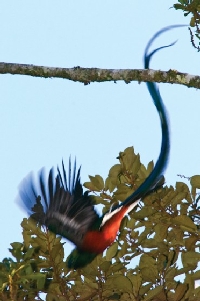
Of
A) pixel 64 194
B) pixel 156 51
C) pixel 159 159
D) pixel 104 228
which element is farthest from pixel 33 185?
pixel 156 51

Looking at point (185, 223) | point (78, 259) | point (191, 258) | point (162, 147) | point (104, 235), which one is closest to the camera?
point (191, 258)

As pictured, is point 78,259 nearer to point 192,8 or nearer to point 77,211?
point 77,211

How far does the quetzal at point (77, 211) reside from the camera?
4535 millimetres

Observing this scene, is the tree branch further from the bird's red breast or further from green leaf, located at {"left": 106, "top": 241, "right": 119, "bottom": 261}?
green leaf, located at {"left": 106, "top": 241, "right": 119, "bottom": 261}

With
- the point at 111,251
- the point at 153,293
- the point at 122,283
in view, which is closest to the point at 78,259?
the point at 111,251

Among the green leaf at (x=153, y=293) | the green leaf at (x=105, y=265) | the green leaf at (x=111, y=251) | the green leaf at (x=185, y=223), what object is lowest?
the green leaf at (x=153, y=293)

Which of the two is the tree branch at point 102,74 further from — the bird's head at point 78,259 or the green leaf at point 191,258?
the bird's head at point 78,259

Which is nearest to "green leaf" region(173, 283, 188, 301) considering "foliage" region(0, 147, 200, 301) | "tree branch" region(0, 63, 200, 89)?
"foliage" region(0, 147, 200, 301)

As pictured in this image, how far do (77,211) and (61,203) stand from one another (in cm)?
14

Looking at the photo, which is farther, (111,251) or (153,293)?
(111,251)

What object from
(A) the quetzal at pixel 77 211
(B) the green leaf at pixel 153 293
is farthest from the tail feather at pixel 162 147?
(B) the green leaf at pixel 153 293

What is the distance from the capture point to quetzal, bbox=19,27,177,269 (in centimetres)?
454

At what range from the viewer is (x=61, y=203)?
4.77 meters

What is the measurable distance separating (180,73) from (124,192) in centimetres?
105
